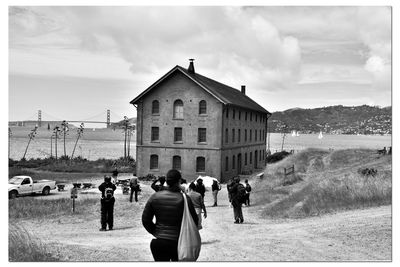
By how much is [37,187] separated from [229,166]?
1720cm

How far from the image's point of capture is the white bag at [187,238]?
6.17 metres

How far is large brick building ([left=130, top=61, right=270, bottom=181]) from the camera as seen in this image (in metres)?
35.7

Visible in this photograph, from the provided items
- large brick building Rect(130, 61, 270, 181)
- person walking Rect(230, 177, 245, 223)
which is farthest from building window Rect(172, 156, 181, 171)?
person walking Rect(230, 177, 245, 223)

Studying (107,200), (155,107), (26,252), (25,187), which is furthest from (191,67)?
(26,252)

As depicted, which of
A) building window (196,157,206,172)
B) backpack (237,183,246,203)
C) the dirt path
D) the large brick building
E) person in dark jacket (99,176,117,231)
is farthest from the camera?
building window (196,157,206,172)

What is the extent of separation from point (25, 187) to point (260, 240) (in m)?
20.7

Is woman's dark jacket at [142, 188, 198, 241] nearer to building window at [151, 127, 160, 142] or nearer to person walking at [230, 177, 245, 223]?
person walking at [230, 177, 245, 223]

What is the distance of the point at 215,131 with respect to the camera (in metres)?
35.7

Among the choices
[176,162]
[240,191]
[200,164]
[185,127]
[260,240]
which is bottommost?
[260,240]

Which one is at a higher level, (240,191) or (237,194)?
(240,191)

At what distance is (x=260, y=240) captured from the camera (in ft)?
36.3

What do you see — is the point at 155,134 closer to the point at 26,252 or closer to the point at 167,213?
the point at 26,252

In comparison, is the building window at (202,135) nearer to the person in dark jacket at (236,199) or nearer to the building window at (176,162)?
the building window at (176,162)

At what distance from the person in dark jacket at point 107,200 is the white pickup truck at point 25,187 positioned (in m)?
14.2
